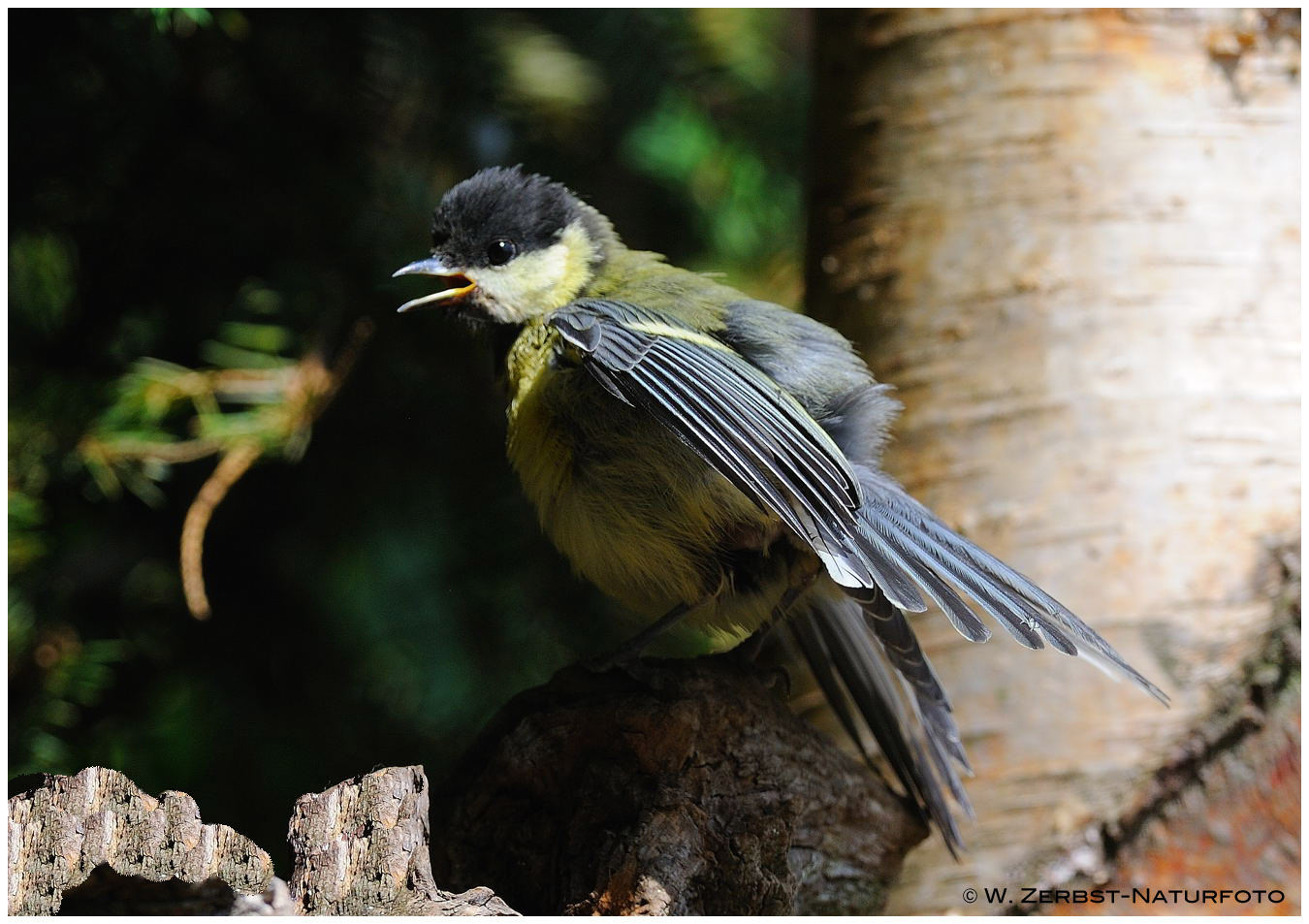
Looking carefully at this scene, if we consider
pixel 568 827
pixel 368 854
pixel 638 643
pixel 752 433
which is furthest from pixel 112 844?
pixel 752 433

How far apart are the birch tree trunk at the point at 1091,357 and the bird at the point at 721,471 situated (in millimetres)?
161

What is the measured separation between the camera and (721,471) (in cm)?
135

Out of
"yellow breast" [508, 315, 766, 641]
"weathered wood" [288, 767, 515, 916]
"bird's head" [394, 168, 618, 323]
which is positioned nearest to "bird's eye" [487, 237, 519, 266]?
"bird's head" [394, 168, 618, 323]

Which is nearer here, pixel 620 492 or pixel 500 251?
pixel 620 492

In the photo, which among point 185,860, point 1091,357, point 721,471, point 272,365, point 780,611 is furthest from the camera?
Answer: point 272,365

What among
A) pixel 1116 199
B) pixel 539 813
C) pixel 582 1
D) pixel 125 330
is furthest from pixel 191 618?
pixel 1116 199

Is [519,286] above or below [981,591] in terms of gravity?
above

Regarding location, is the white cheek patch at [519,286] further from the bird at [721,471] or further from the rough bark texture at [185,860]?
the rough bark texture at [185,860]

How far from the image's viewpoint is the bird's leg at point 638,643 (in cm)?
152

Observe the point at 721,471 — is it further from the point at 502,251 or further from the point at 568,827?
the point at 502,251

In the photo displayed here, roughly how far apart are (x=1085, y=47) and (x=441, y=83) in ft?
3.80

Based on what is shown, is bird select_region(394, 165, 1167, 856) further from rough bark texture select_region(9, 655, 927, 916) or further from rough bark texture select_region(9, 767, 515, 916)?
rough bark texture select_region(9, 767, 515, 916)

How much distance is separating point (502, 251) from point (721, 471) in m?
0.69

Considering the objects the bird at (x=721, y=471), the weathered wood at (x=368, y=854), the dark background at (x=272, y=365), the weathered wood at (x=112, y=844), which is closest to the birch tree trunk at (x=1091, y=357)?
the bird at (x=721, y=471)
